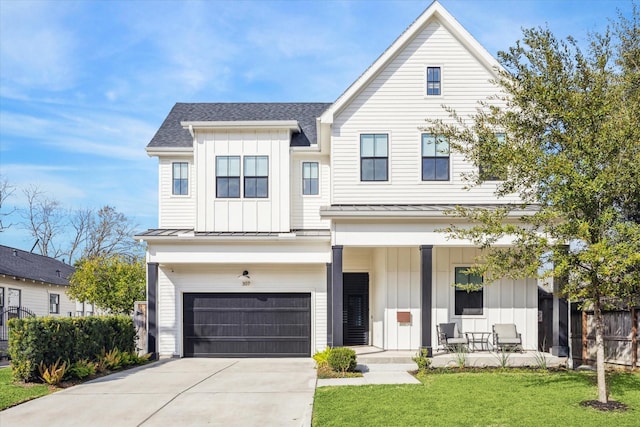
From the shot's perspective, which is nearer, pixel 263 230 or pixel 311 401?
pixel 311 401

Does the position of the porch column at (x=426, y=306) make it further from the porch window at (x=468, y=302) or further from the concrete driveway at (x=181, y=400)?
the concrete driveway at (x=181, y=400)

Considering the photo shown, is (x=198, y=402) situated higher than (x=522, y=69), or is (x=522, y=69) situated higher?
(x=522, y=69)

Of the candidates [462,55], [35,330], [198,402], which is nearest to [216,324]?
[35,330]

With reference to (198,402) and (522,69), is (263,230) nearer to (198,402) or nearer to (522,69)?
(198,402)

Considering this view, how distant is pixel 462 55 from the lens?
1772 centimetres

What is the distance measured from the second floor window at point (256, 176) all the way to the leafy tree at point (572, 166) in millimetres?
9061

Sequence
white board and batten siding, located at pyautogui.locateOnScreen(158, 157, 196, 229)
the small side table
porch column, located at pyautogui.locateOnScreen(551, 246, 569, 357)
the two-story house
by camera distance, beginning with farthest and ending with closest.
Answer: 1. white board and batten siding, located at pyautogui.locateOnScreen(158, 157, 196, 229)
2. the two-story house
3. the small side table
4. porch column, located at pyautogui.locateOnScreen(551, 246, 569, 357)

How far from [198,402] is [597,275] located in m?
7.24

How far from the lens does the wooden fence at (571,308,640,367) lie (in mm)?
15219

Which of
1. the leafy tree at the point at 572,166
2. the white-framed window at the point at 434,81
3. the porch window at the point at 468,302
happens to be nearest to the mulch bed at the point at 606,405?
the leafy tree at the point at 572,166

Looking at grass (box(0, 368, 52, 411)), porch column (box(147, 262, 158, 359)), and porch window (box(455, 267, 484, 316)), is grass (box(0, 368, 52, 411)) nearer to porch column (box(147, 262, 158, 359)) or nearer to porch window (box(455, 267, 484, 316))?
porch column (box(147, 262, 158, 359))

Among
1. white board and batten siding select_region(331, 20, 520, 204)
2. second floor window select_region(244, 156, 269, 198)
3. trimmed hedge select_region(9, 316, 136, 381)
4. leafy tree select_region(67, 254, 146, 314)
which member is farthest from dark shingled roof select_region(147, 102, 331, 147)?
trimmed hedge select_region(9, 316, 136, 381)

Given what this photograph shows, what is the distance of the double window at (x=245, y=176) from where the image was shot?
1939 cm

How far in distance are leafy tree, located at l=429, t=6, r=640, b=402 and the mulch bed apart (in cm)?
13
